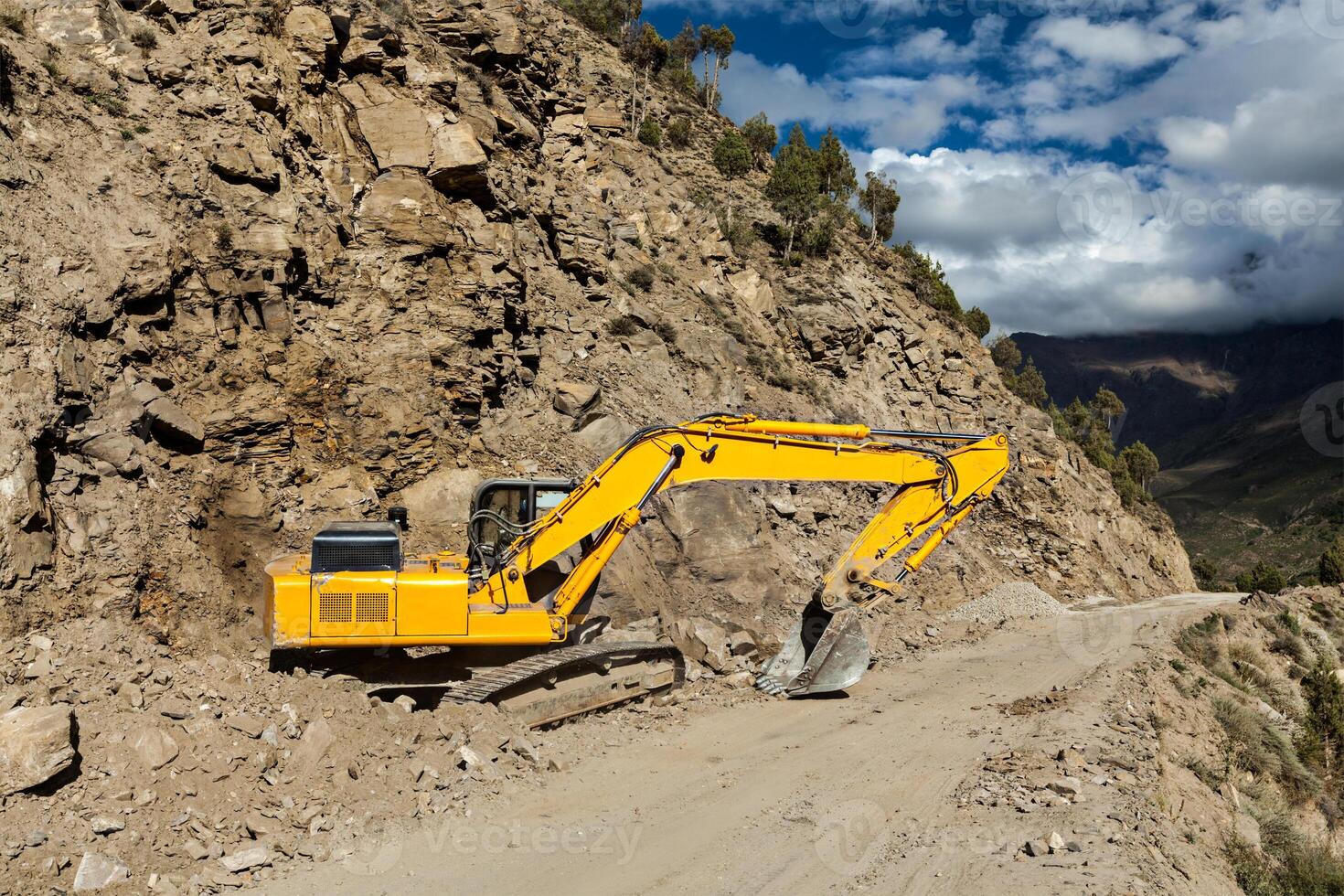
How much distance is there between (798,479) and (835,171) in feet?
120

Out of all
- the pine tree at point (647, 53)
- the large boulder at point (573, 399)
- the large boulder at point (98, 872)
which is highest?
the pine tree at point (647, 53)

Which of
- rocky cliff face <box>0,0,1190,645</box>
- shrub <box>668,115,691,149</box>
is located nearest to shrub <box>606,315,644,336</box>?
rocky cliff face <box>0,0,1190,645</box>

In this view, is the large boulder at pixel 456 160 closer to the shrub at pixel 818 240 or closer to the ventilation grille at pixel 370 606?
the ventilation grille at pixel 370 606

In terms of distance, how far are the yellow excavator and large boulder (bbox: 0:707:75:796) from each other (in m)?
2.21

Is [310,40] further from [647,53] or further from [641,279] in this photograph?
[647,53]

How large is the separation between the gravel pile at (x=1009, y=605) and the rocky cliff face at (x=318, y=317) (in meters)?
0.74

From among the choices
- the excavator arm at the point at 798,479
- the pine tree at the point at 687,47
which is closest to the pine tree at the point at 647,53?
the pine tree at the point at 687,47

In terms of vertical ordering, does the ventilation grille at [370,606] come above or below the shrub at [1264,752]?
above

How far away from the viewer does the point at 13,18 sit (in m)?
13.5

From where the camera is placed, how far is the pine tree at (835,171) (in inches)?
1672

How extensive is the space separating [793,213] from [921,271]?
870cm

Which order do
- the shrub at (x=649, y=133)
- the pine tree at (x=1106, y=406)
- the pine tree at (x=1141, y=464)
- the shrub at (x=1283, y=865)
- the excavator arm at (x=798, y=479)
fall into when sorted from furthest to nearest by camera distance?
the pine tree at (x=1141, y=464) → the pine tree at (x=1106, y=406) → the shrub at (x=649, y=133) → the excavator arm at (x=798, y=479) → the shrub at (x=1283, y=865)

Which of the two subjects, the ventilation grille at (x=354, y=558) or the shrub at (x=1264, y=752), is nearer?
the ventilation grille at (x=354, y=558)

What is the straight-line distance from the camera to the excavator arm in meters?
10.7
